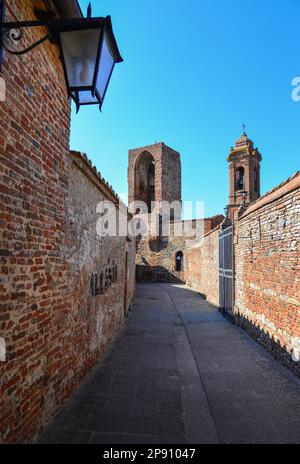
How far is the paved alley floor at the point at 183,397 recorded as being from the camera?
3.13 metres

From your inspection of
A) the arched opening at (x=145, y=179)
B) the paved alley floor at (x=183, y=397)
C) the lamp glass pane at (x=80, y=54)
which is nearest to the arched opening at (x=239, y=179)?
the arched opening at (x=145, y=179)

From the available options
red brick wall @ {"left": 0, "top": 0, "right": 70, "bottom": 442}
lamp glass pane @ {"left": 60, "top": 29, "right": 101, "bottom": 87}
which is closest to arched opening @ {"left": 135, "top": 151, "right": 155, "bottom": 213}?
red brick wall @ {"left": 0, "top": 0, "right": 70, "bottom": 442}

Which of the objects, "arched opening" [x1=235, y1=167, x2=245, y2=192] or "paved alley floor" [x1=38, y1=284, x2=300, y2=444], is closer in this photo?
"paved alley floor" [x1=38, y1=284, x2=300, y2=444]

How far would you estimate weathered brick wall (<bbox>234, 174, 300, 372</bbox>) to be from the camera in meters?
4.91

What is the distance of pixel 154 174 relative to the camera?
2961cm

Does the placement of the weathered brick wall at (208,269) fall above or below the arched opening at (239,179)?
below

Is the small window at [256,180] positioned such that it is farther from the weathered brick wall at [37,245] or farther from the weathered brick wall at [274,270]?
the weathered brick wall at [37,245]

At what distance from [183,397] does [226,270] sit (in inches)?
261

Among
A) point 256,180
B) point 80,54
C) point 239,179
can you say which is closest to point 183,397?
point 80,54

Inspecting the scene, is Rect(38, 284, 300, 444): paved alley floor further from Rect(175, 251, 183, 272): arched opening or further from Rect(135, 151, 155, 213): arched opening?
Rect(135, 151, 155, 213): arched opening

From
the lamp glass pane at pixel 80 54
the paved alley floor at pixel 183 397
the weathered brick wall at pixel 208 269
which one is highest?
the lamp glass pane at pixel 80 54

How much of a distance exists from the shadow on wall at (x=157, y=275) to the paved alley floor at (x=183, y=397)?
17584mm

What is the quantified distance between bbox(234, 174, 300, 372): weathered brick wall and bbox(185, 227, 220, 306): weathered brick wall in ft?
12.8

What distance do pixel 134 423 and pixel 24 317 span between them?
1.85m
